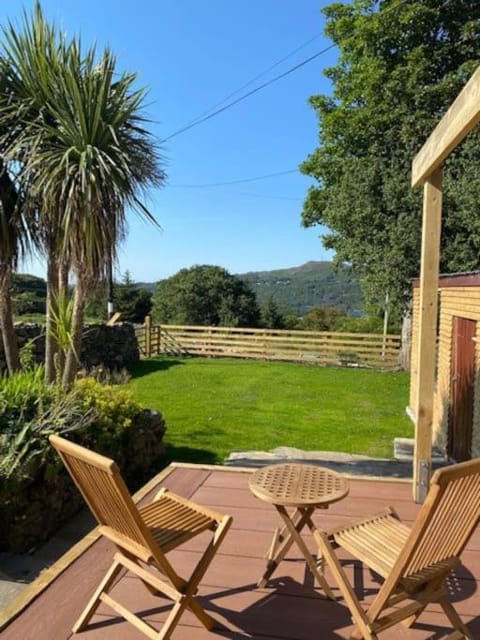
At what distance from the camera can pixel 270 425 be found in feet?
24.1

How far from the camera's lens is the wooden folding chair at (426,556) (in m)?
1.70

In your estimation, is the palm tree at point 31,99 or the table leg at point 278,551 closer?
the table leg at point 278,551

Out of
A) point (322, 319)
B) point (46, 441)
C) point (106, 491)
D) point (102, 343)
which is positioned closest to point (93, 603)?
point (106, 491)

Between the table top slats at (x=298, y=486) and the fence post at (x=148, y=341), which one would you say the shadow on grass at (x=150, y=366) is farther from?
the table top slats at (x=298, y=486)

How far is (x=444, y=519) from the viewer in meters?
1.79

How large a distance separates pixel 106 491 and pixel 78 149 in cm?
316

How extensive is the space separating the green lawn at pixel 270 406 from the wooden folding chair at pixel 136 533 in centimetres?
341

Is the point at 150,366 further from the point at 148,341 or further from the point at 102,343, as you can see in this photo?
the point at 148,341

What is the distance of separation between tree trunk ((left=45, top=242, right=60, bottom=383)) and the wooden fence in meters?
10.1

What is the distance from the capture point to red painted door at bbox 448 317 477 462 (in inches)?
Result: 211

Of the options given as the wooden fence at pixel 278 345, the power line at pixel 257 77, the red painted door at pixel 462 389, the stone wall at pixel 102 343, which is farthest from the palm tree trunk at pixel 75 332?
the wooden fence at pixel 278 345

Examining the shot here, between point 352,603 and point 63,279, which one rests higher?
point 63,279

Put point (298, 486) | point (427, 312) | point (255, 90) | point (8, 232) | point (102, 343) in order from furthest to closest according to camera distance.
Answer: point (255, 90), point (102, 343), point (8, 232), point (427, 312), point (298, 486)

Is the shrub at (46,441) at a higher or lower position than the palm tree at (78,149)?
lower
